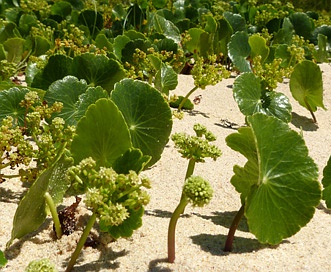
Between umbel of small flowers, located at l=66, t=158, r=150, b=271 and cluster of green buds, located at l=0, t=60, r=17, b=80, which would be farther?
cluster of green buds, located at l=0, t=60, r=17, b=80

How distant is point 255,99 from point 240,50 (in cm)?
111

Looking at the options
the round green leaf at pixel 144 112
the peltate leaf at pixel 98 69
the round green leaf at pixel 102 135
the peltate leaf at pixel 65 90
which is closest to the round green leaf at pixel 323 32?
the peltate leaf at pixel 98 69

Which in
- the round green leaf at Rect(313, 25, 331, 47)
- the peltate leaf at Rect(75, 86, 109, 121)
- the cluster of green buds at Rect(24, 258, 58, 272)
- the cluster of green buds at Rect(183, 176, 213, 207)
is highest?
the cluster of green buds at Rect(183, 176, 213, 207)

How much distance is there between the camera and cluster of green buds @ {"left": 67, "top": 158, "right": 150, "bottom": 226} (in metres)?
1.15

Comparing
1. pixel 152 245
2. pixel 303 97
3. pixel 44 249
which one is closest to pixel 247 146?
pixel 152 245

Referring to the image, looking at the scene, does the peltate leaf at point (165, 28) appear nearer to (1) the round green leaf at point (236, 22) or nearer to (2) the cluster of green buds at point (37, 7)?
A: (1) the round green leaf at point (236, 22)

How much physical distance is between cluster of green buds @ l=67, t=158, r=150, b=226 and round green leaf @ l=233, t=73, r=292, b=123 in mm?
1626

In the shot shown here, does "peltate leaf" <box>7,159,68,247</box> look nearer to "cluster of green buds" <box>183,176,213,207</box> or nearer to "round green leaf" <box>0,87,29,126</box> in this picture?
"cluster of green buds" <box>183,176,213,207</box>

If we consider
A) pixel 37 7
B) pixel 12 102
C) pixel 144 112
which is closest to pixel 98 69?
pixel 12 102

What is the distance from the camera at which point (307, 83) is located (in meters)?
3.11

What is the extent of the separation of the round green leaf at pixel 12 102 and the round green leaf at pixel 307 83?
5.58 feet

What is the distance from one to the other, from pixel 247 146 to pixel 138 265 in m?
0.43

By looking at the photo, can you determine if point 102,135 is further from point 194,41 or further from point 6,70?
point 194,41

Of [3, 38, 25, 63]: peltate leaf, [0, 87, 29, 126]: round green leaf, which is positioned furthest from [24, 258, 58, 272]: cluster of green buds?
[3, 38, 25, 63]: peltate leaf
